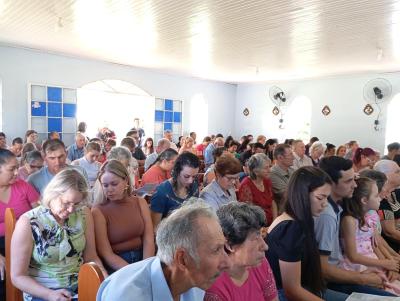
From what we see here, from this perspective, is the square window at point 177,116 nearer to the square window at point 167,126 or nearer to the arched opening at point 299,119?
the square window at point 167,126

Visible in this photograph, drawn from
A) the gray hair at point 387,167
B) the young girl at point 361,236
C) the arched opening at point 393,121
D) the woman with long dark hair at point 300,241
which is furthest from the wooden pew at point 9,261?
the arched opening at point 393,121

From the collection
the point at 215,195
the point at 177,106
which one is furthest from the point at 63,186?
the point at 177,106

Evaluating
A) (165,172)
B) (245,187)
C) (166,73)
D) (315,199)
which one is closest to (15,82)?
(166,73)

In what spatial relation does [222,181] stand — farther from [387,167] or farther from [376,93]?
[376,93]

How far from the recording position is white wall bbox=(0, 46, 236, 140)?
7.68 m

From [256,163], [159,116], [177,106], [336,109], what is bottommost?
[256,163]

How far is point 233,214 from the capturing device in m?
1.56

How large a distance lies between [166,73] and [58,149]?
804cm

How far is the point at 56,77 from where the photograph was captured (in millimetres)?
8375

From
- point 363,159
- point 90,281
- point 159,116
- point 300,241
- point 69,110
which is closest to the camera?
point 90,281

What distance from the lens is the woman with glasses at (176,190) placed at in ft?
9.25

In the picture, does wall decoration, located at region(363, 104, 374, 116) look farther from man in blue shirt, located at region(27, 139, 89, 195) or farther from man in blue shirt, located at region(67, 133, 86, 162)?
man in blue shirt, located at region(27, 139, 89, 195)

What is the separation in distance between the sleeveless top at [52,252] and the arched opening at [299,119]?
10613mm

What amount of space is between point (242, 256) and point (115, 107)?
906 centimetres
